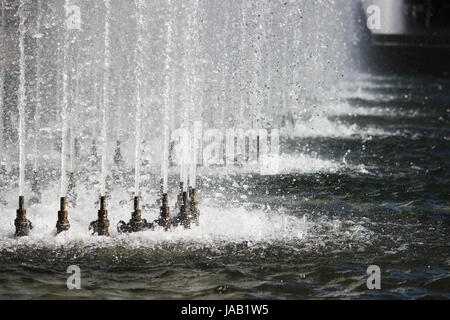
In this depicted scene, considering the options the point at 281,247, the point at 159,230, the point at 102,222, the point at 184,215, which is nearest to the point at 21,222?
the point at 102,222

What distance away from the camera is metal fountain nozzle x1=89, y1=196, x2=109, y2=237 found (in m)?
9.24

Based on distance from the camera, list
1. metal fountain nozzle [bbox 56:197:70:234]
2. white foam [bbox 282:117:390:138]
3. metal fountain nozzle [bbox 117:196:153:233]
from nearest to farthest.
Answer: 1. metal fountain nozzle [bbox 56:197:70:234]
2. metal fountain nozzle [bbox 117:196:153:233]
3. white foam [bbox 282:117:390:138]

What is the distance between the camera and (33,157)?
15.5 meters

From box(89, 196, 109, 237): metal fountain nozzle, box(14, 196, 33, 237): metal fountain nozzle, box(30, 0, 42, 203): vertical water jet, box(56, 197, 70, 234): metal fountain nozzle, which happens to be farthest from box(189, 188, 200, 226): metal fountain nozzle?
box(30, 0, 42, 203): vertical water jet

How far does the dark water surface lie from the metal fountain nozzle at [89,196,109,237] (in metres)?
0.17

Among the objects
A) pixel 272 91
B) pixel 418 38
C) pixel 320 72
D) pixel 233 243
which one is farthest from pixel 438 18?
pixel 233 243

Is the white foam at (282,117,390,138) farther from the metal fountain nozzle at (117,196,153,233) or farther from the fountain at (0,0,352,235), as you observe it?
the metal fountain nozzle at (117,196,153,233)

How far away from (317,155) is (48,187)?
6077 millimetres

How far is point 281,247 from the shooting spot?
9.34m

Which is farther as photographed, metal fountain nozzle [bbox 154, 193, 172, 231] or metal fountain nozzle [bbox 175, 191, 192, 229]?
metal fountain nozzle [bbox 175, 191, 192, 229]

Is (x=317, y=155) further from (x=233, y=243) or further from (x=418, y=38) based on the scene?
(x=418, y=38)

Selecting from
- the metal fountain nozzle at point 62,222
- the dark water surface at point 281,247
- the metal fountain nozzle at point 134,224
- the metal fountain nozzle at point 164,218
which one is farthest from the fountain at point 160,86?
the metal fountain nozzle at point 62,222

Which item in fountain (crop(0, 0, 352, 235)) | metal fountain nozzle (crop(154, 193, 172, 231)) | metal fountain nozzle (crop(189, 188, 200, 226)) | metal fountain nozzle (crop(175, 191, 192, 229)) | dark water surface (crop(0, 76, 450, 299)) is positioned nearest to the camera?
dark water surface (crop(0, 76, 450, 299))

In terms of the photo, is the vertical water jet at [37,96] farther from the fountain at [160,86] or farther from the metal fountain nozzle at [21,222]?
the metal fountain nozzle at [21,222]
